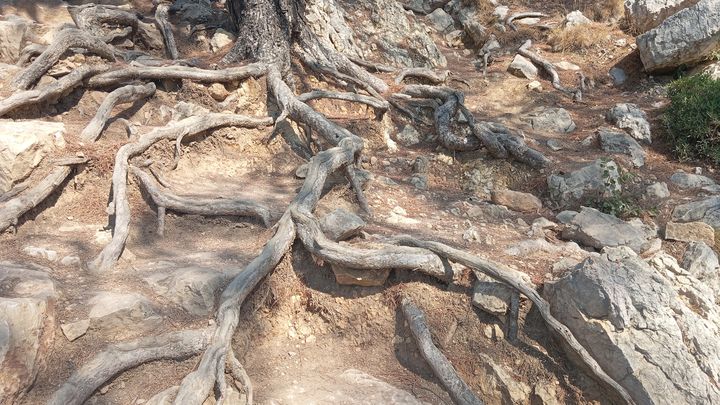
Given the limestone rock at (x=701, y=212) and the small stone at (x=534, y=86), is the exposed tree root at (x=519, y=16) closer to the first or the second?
the small stone at (x=534, y=86)

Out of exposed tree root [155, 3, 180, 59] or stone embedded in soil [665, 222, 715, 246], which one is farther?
exposed tree root [155, 3, 180, 59]

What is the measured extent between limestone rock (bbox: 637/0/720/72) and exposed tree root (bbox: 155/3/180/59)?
9.59m

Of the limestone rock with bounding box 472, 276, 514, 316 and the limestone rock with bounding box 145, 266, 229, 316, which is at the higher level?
the limestone rock with bounding box 472, 276, 514, 316

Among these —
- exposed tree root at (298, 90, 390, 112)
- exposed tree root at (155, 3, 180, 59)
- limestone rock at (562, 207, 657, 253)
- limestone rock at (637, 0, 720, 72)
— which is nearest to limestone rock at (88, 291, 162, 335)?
exposed tree root at (298, 90, 390, 112)

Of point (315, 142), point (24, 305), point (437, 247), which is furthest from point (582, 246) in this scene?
point (24, 305)

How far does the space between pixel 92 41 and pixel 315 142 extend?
11.4ft

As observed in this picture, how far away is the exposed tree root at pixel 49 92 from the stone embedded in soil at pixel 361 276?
4.11 m

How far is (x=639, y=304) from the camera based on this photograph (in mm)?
3859

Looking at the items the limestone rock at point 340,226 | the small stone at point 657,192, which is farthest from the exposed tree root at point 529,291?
the small stone at point 657,192

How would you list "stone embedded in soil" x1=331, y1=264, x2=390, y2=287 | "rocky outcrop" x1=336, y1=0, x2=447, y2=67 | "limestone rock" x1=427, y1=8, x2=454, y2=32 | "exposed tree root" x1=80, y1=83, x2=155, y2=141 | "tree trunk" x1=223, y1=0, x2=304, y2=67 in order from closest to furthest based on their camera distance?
"stone embedded in soil" x1=331, y1=264, x2=390, y2=287, "exposed tree root" x1=80, y1=83, x2=155, y2=141, "tree trunk" x1=223, y1=0, x2=304, y2=67, "rocky outcrop" x1=336, y1=0, x2=447, y2=67, "limestone rock" x1=427, y1=8, x2=454, y2=32

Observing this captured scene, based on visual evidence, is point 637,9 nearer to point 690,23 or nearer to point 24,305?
point 690,23

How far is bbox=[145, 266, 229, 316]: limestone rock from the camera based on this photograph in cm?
395

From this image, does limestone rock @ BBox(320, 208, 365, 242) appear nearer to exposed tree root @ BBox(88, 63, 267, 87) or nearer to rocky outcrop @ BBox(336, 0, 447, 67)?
exposed tree root @ BBox(88, 63, 267, 87)

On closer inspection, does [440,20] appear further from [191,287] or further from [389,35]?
[191,287]
